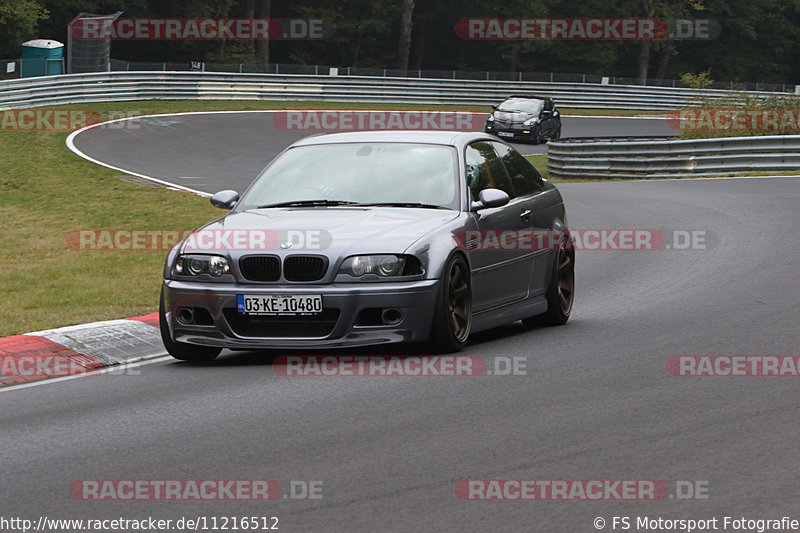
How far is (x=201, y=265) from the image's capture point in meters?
8.99

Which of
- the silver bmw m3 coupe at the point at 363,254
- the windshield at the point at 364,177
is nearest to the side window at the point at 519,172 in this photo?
the silver bmw m3 coupe at the point at 363,254

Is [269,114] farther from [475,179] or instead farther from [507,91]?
[475,179]

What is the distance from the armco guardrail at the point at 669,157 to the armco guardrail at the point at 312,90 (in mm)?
14604

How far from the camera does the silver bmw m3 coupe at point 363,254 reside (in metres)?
8.73

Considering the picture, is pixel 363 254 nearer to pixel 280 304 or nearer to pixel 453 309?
pixel 280 304

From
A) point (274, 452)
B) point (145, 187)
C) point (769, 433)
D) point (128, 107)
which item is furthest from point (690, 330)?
point (128, 107)

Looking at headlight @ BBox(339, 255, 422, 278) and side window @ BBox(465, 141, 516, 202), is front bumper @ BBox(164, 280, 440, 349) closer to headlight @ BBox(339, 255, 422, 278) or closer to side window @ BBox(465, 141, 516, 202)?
headlight @ BBox(339, 255, 422, 278)

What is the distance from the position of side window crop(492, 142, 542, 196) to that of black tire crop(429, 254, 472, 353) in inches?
66.7

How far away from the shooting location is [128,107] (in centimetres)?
4472

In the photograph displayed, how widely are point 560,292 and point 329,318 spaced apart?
284 centimetres

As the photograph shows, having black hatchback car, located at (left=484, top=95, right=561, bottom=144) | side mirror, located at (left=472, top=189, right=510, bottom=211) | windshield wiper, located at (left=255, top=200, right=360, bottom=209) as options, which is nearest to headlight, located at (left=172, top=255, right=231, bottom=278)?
windshield wiper, located at (left=255, top=200, right=360, bottom=209)

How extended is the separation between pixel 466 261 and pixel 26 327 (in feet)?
11.5

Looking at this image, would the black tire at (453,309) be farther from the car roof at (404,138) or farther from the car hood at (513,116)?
the car hood at (513,116)

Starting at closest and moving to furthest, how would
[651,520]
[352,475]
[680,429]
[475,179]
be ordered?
[651,520]
[352,475]
[680,429]
[475,179]
